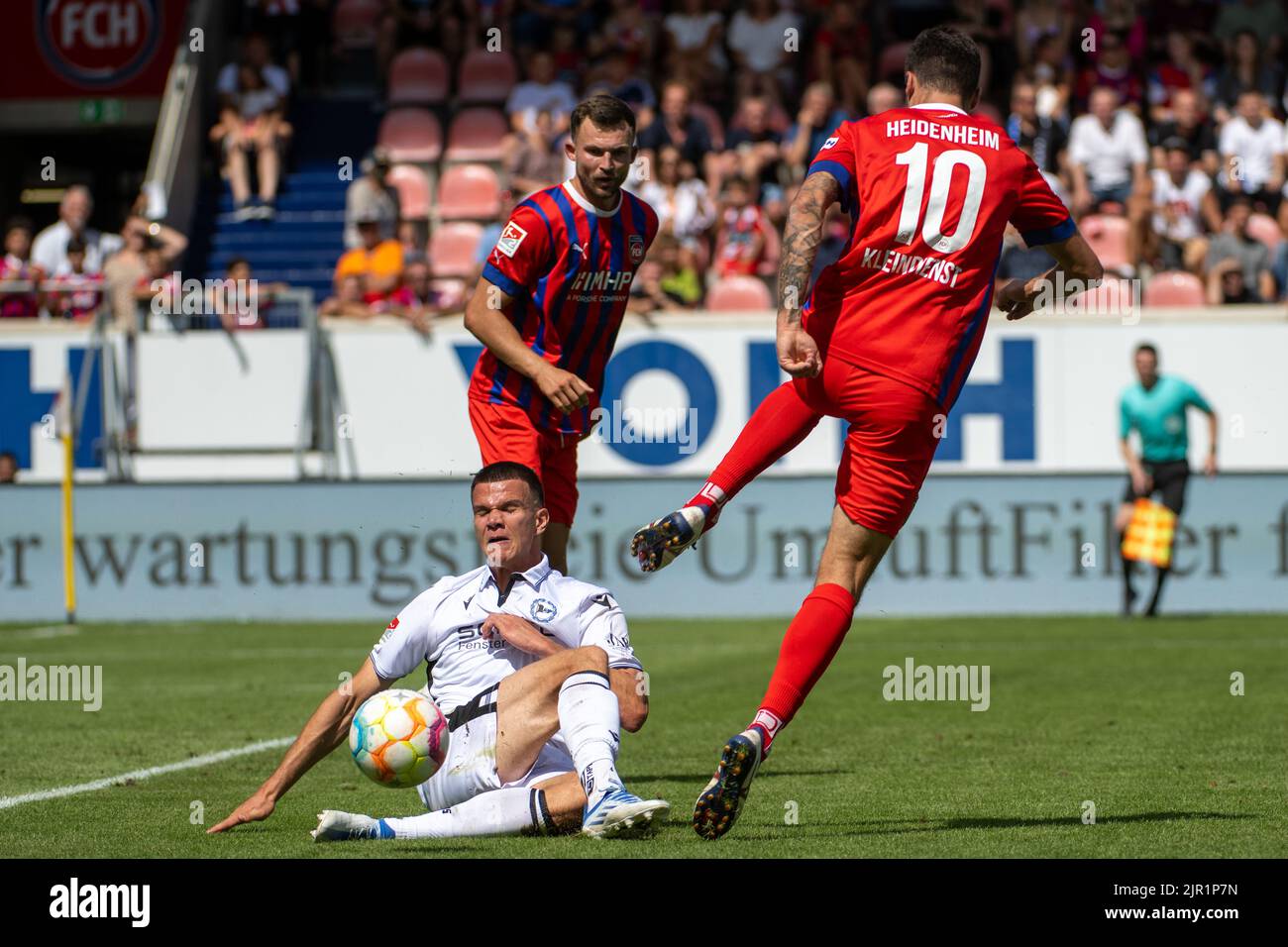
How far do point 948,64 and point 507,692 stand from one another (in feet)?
8.42

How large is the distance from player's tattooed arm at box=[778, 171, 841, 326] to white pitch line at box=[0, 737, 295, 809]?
3.38 metres

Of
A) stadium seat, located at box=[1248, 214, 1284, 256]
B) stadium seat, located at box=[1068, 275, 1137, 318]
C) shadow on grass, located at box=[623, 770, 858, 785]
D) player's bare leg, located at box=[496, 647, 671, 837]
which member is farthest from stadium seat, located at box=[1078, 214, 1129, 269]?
player's bare leg, located at box=[496, 647, 671, 837]

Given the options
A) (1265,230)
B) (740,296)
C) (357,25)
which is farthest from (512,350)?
(357,25)

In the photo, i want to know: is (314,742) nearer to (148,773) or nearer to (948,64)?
(148,773)

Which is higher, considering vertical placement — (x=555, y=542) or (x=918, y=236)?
(x=918, y=236)

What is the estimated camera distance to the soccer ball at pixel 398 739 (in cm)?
655

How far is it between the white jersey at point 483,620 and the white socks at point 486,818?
1.43 ft

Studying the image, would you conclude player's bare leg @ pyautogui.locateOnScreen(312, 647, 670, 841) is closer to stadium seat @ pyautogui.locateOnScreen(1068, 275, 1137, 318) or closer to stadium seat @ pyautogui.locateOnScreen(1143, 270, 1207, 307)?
stadium seat @ pyautogui.locateOnScreen(1068, 275, 1137, 318)

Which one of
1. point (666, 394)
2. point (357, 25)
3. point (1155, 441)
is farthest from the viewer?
point (357, 25)

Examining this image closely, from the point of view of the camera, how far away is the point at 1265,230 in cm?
2034

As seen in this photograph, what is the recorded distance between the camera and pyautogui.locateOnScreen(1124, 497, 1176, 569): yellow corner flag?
1731 centimetres

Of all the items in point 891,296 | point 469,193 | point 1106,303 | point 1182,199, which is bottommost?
point 891,296

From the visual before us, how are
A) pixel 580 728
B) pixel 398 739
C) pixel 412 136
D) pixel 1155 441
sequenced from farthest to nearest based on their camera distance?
pixel 412 136
pixel 1155 441
pixel 580 728
pixel 398 739
